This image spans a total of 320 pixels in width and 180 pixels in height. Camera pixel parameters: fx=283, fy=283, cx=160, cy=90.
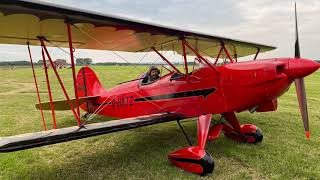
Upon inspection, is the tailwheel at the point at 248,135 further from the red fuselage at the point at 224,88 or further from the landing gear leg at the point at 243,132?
the red fuselage at the point at 224,88

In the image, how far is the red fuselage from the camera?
4973mm

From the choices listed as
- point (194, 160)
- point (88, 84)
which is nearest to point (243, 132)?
point (194, 160)

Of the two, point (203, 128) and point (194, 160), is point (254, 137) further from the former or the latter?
point (194, 160)

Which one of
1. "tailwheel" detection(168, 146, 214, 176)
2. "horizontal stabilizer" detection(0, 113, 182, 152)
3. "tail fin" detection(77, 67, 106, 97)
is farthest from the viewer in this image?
"tail fin" detection(77, 67, 106, 97)

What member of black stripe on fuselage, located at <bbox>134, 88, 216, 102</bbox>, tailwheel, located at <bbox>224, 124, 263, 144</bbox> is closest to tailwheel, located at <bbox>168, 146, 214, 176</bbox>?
black stripe on fuselage, located at <bbox>134, 88, 216, 102</bbox>

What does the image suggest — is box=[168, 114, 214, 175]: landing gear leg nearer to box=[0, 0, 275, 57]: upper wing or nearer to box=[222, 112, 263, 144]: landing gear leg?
box=[222, 112, 263, 144]: landing gear leg

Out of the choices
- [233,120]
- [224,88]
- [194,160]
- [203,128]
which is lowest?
[194,160]

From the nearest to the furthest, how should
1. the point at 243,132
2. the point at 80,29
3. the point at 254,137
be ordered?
1. the point at 80,29
2. the point at 254,137
3. the point at 243,132

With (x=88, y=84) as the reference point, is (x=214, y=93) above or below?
above

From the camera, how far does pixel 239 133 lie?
619 centimetres

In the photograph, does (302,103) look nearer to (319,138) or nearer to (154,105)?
(319,138)

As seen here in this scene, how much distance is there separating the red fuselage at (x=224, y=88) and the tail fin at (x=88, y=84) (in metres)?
2.39

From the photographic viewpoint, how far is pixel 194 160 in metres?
4.64

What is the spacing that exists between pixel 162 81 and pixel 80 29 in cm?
219
